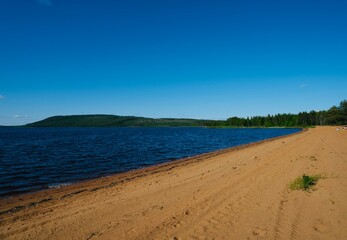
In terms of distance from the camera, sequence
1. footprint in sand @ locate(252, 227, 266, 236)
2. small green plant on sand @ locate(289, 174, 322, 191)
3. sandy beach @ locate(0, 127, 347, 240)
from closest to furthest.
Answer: footprint in sand @ locate(252, 227, 266, 236)
sandy beach @ locate(0, 127, 347, 240)
small green plant on sand @ locate(289, 174, 322, 191)

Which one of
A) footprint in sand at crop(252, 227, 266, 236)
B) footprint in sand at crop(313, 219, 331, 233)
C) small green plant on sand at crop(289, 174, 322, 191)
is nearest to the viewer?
footprint in sand at crop(252, 227, 266, 236)

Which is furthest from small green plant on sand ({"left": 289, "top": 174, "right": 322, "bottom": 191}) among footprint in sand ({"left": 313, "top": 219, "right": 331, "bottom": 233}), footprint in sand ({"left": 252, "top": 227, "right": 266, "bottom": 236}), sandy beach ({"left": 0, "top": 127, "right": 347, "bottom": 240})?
footprint in sand ({"left": 252, "top": 227, "right": 266, "bottom": 236})

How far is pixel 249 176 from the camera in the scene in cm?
1568

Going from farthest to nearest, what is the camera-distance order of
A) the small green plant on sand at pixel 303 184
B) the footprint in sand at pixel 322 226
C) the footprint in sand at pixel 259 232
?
1. the small green plant on sand at pixel 303 184
2. the footprint in sand at pixel 322 226
3. the footprint in sand at pixel 259 232

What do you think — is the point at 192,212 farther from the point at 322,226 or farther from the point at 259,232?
the point at 322,226

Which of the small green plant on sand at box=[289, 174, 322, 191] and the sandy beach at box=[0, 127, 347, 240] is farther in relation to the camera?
the small green plant on sand at box=[289, 174, 322, 191]

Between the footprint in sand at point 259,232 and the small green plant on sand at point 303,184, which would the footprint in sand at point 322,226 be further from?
the small green plant on sand at point 303,184

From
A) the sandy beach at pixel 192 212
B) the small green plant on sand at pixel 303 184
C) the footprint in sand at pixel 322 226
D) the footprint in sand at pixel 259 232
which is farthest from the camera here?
the small green plant on sand at pixel 303 184

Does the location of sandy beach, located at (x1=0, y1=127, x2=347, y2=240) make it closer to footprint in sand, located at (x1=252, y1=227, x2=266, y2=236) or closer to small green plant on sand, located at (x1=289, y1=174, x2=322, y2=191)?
footprint in sand, located at (x1=252, y1=227, x2=266, y2=236)

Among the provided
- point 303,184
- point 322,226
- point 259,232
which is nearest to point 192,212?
point 259,232

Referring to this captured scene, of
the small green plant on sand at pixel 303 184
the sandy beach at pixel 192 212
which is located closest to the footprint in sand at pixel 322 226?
the sandy beach at pixel 192 212

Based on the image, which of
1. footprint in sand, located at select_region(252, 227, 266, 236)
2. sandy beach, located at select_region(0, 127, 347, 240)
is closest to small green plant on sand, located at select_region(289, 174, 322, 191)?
sandy beach, located at select_region(0, 127, 347, 240)

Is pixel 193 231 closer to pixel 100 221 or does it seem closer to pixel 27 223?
pixel 100 221

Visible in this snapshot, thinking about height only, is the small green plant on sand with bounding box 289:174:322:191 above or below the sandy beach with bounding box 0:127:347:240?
above
